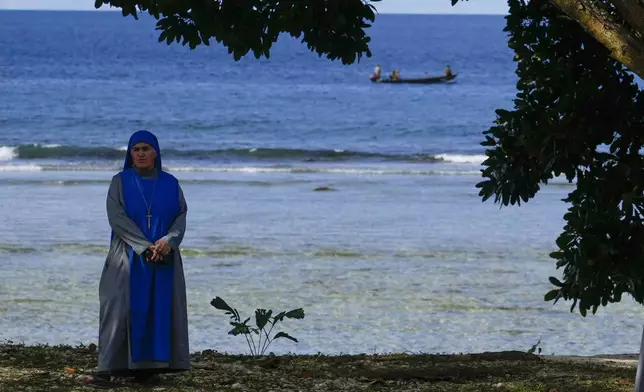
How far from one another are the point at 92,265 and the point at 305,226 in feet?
15.5

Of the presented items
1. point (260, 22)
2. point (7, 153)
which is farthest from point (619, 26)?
point (7, 153)

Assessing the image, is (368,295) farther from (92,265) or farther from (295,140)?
(295,140)

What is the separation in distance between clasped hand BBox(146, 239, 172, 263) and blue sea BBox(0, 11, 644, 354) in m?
2.96

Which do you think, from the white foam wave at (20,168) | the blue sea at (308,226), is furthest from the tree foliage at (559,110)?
the white foam wave at (20,168)

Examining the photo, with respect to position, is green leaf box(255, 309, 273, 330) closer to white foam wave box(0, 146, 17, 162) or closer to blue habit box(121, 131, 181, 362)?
blue habit box(121, 131, 181, 362)

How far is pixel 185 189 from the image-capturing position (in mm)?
25109

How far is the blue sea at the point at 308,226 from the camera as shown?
442 inches

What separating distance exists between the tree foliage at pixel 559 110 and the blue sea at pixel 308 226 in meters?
3.77

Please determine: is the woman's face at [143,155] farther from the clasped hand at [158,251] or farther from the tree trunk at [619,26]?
the tree trunk at [619,26]

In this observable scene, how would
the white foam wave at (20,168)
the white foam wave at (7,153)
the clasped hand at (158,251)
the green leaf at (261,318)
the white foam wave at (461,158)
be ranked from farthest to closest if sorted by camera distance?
1. the white foam wave at (461,158)
2. the white foam wave at (7,153)
3. the white foam wave at (20,168)
4. the green leaf at (261,318)
5. the clasped hand at (158,251)

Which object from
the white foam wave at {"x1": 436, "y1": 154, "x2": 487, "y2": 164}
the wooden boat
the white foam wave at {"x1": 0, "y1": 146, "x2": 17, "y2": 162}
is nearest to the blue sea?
the white foam wave at {"x1": 0, "y1": 146, "x2": 17, "y2": 162}

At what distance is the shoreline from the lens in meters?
7.48

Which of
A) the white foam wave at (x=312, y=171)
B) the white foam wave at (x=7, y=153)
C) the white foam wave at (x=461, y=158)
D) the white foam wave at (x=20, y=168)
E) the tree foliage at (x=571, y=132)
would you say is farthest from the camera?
the white foam wave at (x=461, y=158)

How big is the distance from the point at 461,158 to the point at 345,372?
2771 centimetres
